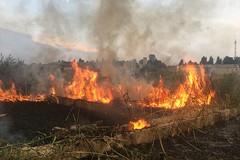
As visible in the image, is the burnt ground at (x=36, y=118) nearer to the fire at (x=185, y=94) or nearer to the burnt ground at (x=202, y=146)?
the burnt ground at (x=202, y=146)

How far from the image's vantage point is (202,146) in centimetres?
919

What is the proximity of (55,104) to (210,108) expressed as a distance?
7.09 metres

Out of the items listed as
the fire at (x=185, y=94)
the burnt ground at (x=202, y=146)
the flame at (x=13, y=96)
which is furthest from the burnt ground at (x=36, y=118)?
the fire at (x=185, y=94)

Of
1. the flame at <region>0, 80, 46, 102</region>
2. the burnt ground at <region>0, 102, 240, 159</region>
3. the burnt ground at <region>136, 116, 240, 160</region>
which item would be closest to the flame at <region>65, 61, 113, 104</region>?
the flame at <region>0, 80, 46, 102</region>

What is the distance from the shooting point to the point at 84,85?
16234 mm

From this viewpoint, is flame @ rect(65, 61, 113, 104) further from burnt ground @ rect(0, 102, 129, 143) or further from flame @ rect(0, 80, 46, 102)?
burnt ground @ rect(0, 102, 129, 143)

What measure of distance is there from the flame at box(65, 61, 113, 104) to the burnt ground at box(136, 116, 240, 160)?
5881 millimetres

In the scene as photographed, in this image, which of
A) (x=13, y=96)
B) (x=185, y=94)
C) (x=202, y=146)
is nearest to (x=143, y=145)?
(x=202, y=146)

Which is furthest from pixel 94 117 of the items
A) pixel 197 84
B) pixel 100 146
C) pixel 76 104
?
pixel 197 84

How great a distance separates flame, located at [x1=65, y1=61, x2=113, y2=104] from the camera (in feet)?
50.9

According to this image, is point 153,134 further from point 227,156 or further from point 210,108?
point 210,108

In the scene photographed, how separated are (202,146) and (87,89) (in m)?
7.95

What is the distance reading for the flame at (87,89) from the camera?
15516mm

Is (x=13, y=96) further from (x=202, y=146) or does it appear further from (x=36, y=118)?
(x=202, y=146)
